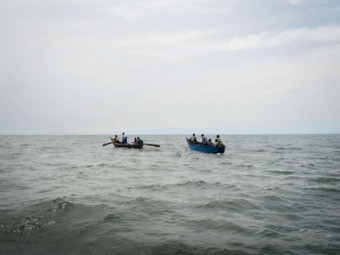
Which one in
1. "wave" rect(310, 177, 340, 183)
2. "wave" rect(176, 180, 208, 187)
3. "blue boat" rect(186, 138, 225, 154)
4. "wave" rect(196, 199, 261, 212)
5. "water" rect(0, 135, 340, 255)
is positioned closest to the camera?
"water" rect(0, 135, 340, 255)

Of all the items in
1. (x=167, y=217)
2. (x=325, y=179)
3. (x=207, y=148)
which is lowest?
(x=167, y=217)

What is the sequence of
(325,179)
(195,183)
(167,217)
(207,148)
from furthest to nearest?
(207,148) < (325,179) < (195,183) < (167,217)

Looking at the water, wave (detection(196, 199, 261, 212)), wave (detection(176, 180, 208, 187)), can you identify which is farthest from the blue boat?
wave (detection(196, 199, 261, 212))

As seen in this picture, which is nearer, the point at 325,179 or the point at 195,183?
the point at 195,183

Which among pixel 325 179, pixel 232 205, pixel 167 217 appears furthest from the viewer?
pixel 325 179

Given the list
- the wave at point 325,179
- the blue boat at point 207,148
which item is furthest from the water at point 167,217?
the blue boat at point 207,148

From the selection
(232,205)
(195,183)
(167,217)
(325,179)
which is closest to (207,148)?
(325,179)

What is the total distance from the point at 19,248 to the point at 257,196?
9.79 meters

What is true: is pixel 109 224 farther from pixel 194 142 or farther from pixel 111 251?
pixel 194 142

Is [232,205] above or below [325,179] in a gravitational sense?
below

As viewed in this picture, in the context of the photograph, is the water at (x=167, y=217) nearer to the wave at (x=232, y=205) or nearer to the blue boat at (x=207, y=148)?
the wave at (x=232, y=205)

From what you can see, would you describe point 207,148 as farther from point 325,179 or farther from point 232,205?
point 232,205

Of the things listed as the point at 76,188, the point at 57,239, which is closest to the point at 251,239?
the point at 57,239

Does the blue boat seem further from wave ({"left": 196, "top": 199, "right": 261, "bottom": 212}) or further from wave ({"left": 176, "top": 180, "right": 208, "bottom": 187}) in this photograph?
wave ({"left": 196, "top": 199, "right": 261, "bottom": 212})
